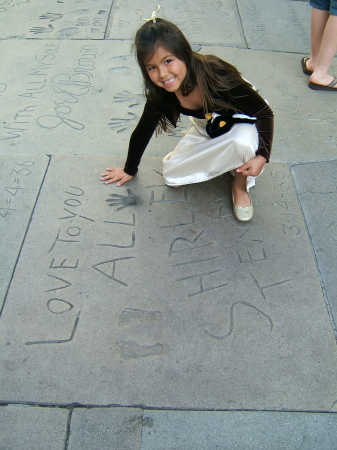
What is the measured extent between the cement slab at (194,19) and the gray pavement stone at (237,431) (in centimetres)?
315

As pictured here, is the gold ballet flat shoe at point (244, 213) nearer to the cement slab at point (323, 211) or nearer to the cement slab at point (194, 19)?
the cement slab at point (323, 211)

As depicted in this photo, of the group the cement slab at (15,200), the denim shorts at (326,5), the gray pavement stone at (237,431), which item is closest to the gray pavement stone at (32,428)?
the gray pavement stone at (237,431)

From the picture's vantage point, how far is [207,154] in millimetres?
1999

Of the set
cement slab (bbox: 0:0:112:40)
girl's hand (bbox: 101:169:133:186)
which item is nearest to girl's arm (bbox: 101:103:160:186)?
girl's hand (bbox: 101:169:133:186)

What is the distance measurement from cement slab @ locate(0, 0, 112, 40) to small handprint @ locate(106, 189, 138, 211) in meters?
2.14

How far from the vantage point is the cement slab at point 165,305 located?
145 centimetres

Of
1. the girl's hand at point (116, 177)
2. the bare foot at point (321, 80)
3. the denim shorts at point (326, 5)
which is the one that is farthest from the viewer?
the bare foot at point (321, 80)

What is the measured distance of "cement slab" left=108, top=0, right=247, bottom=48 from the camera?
12.1 ft

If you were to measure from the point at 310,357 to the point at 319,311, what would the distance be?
22cm

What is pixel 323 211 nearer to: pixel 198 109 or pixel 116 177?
pixel 198 109

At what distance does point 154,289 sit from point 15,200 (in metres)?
0.91

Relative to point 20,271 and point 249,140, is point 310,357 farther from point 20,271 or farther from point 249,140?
point 20,271

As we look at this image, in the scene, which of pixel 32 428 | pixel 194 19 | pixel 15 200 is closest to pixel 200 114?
pixel 15 200

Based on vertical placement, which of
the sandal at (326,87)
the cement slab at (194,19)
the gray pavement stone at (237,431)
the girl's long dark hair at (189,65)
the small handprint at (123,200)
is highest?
the girl's long dark hair at (189,65)
